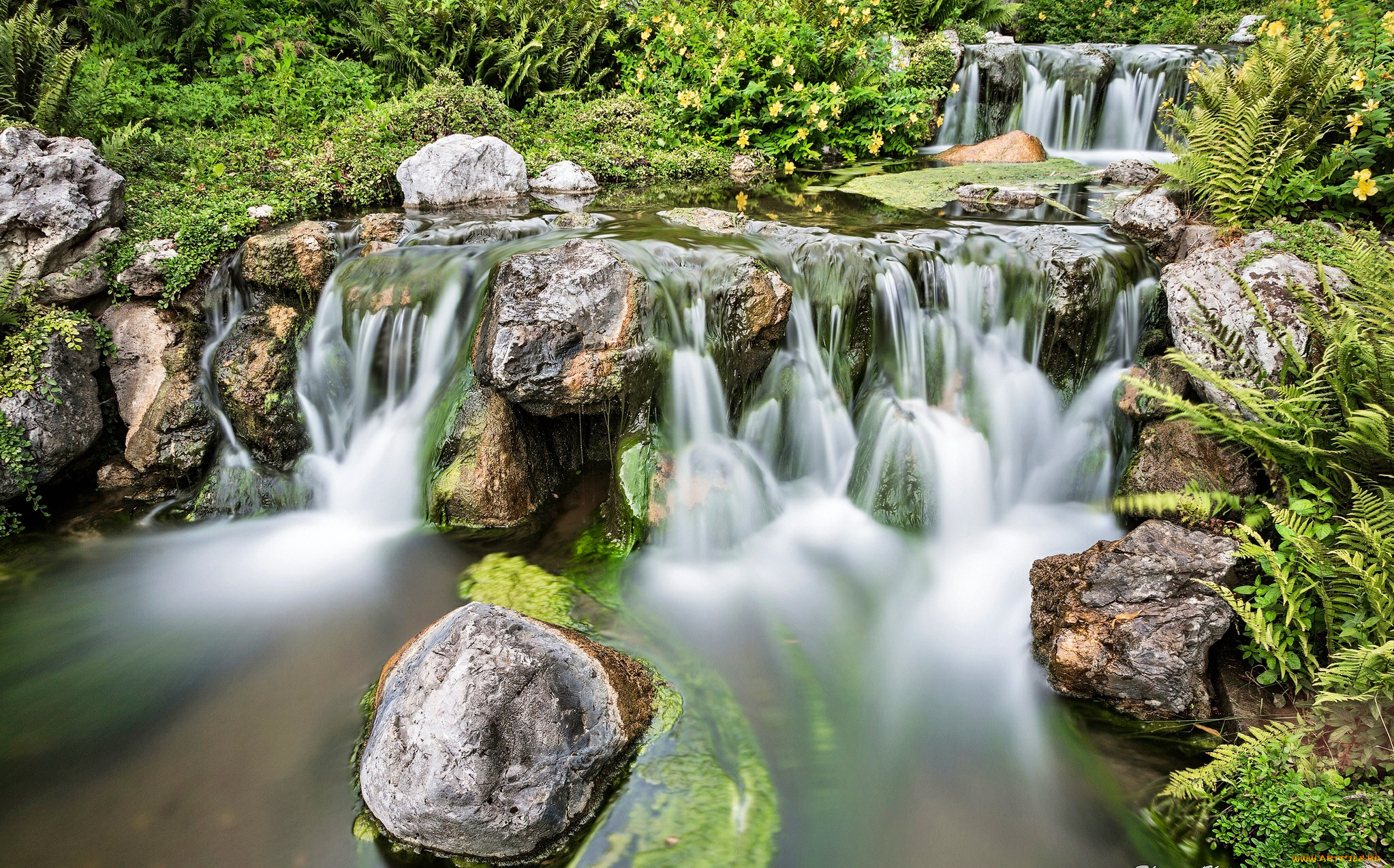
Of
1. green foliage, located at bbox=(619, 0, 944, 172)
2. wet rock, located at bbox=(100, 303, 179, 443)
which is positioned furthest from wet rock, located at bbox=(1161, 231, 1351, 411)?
wet rock, located at bbox=(100, 303, 179, 443)

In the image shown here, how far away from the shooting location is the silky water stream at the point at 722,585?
3102 mm

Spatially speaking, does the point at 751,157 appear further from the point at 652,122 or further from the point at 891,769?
the point at 891,769

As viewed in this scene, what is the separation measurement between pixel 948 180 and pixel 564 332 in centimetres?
628

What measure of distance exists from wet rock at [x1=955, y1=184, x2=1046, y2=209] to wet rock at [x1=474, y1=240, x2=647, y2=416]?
463 cm

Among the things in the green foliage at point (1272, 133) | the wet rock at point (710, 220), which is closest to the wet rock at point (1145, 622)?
the green foliage at point (1272, 133)

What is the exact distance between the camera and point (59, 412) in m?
5.14

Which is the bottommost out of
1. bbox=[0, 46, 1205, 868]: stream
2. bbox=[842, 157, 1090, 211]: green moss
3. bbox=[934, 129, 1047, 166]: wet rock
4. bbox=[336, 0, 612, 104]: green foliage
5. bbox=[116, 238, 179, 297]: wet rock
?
bbox=[0, 46, 1205, 868]: stream

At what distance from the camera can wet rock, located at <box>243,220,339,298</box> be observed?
18.7ft

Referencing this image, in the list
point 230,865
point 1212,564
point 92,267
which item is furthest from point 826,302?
point 92,267

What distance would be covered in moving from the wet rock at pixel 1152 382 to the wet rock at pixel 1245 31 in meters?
11.1

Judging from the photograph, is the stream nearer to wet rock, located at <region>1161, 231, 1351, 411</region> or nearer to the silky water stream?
the silky water stream

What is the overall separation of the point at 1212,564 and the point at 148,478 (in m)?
6.90

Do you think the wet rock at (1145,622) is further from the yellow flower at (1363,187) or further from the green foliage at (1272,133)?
the green foliage at (1272,133)

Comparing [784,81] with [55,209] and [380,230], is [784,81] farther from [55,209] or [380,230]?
[55,209]
